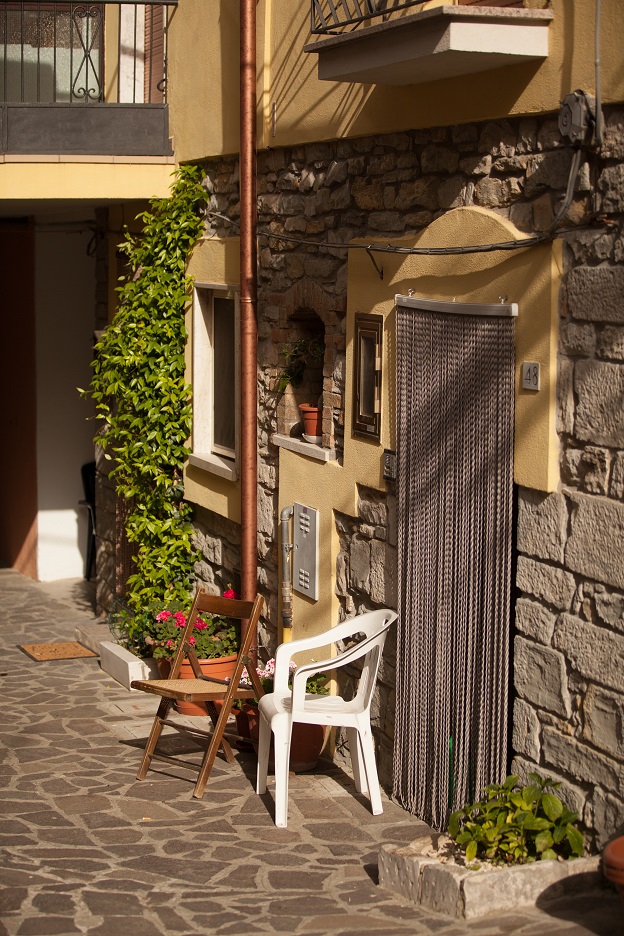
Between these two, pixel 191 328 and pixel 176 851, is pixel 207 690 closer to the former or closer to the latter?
pixel 176 851

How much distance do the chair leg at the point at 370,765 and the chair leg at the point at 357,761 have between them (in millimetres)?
78

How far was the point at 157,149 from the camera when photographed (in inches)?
366

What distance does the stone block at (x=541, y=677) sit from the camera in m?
5.21

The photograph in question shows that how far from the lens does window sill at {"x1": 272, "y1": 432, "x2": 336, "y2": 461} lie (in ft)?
23.6

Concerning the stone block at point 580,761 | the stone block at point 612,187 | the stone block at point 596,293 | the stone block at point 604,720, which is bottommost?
the stone block at point 580,761

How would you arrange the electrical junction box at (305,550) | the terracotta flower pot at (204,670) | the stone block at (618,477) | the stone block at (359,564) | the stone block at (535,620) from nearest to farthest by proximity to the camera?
the stone block at (618,477) → the stone block at (535,620) → the stone block at (359,564) → the electrical junction box at (305,550) → the terracotta flower pot at (204,670)

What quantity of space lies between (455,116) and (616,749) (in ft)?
9.40

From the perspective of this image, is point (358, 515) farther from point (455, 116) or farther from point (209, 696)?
point (455, 116)

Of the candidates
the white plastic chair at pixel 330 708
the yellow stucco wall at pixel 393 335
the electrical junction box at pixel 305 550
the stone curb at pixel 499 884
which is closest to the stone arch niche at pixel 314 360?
the yellow stucco wall at pixel 393 335

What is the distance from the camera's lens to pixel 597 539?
196 inches

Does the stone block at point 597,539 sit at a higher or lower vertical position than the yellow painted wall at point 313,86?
lower

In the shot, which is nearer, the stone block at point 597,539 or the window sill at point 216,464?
the stone block at point 597,539

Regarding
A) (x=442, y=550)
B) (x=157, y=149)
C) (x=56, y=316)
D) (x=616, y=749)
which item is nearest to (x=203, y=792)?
(x=442, y=550)

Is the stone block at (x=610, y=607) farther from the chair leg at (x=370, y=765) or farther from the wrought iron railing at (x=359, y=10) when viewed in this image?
the wrought iron railing at (x=359, y=10)
